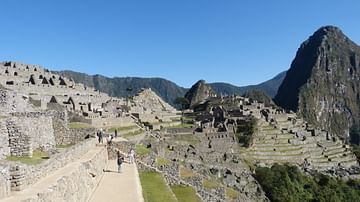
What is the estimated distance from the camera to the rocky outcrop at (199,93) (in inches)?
4252

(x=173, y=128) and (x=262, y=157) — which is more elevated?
(x=173, y=128)

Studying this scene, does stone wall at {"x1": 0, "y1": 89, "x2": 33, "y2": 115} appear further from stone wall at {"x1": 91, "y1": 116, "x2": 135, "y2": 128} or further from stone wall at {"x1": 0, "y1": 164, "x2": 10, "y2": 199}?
stone wall at {"x1": 91, "y1": 116, "x2": 135, "y2": 128}

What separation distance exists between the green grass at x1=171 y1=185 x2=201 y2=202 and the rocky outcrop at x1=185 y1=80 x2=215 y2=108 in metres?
83.5

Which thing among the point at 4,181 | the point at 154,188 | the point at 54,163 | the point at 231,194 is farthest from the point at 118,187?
the point at 231,194

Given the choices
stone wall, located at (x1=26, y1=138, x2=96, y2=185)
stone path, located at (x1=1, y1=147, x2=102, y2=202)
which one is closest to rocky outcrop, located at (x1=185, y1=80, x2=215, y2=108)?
stone wall, located at (x1=26, y1=138, x2=96, y2=185)

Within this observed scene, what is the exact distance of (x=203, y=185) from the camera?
83.5ft

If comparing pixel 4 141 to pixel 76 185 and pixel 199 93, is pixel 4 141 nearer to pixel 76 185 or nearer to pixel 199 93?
pixel 76 185

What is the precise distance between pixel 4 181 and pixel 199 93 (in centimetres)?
10285

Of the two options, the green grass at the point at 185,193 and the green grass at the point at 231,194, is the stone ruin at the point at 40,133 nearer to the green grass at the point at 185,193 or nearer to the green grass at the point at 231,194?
the green grass at the point at 185,193

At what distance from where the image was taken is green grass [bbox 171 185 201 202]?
19.7 meters

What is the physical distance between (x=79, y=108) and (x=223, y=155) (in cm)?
1530

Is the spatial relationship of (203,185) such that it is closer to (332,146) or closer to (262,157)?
(262,157)

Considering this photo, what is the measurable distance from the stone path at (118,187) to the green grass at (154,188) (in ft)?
2.04

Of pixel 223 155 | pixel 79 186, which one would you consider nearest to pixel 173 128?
pixel 223 155
